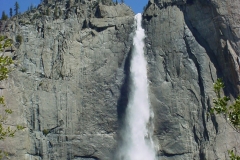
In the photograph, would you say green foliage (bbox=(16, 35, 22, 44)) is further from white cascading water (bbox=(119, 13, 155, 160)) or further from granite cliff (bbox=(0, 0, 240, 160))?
white cascading water (bbox=(119, 13, 155, 160))

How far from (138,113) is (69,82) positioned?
747cm

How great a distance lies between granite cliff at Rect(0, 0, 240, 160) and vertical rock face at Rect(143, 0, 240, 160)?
0.09m

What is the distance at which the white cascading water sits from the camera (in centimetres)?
3916

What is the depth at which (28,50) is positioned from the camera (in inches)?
1615

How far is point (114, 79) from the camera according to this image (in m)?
40.2

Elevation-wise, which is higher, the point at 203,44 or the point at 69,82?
the point at 203,44

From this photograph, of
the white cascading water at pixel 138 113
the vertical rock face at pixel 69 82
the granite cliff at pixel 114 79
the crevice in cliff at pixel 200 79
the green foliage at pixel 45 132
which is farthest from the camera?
the white cascading water at pixel 138 113

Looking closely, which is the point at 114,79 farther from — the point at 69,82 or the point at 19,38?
the point at 19,38

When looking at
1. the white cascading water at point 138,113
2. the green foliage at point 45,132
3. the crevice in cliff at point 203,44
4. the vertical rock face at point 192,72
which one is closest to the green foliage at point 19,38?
the green foliage at point 45,132

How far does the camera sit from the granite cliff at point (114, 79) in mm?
37062

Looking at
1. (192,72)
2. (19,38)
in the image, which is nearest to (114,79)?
(192,72)

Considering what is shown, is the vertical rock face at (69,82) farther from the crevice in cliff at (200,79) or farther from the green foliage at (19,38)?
the crevice in cliff at (200,79)

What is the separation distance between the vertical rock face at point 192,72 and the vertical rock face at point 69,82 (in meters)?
3.91

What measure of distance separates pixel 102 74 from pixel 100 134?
5.82 meters
